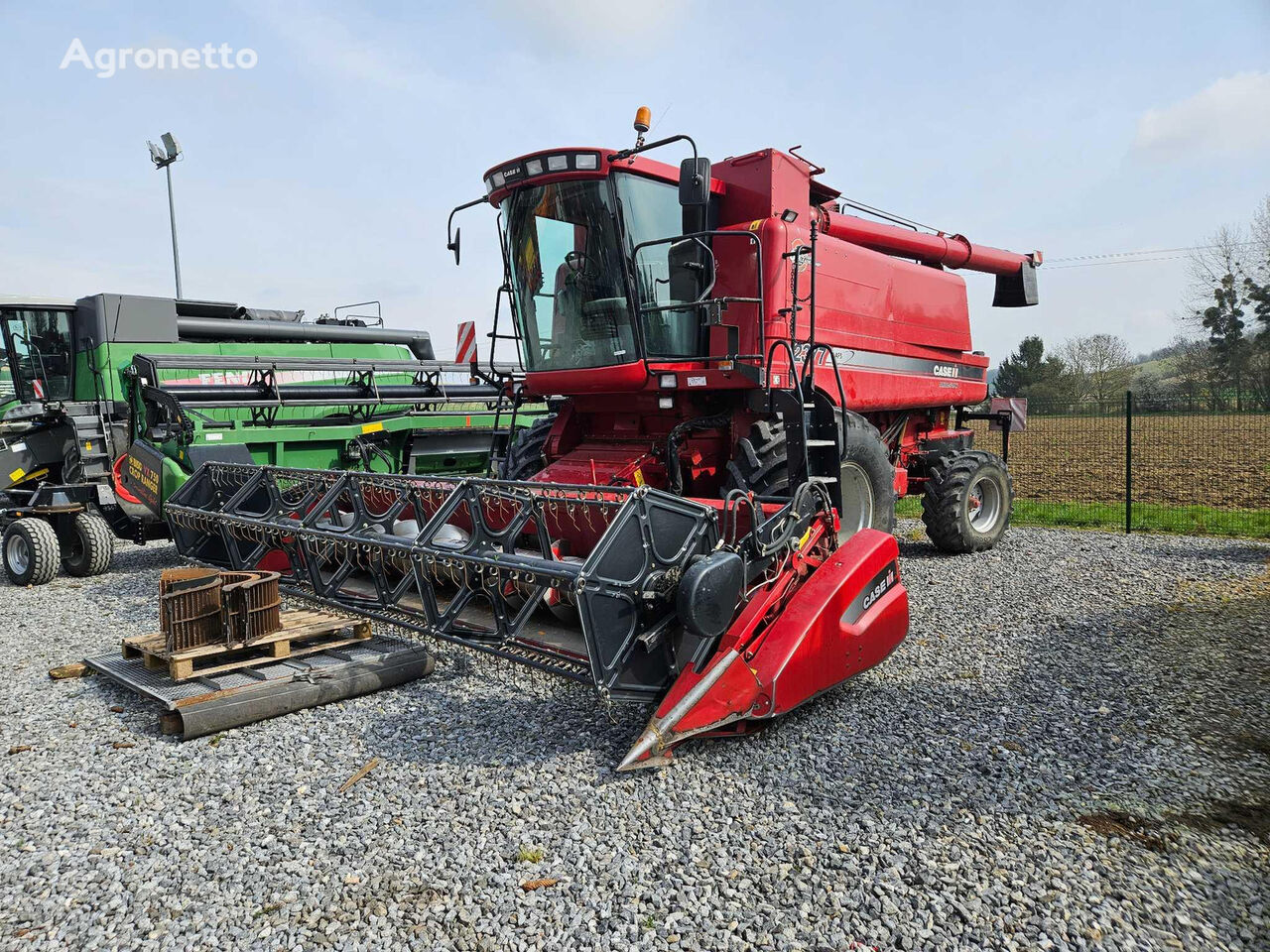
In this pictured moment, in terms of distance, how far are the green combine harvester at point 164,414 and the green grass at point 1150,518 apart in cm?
599

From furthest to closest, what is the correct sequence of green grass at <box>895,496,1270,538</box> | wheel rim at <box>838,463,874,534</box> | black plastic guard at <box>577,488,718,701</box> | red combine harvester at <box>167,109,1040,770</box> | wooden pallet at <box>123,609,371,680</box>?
green grass at <box>895,496,1270,538</box> → wheel rim at <box>838,463,874,534</box> → wooden pallet at <box>123,609,371,680</box> → red combine harvester at <box>167,109,1040,770</box> → black plastic guard at <box>577,488,718,701</box>

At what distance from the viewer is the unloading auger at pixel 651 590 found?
131 inches

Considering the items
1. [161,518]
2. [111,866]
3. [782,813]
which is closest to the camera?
[111,866]


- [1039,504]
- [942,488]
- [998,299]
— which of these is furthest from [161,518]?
[1039,504]

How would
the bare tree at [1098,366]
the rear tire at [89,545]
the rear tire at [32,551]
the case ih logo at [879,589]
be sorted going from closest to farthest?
the case ih logo at [879,589]
the rear tire at [32,551]
the rear tire at [89,545]
the bare tree at [1098,366]

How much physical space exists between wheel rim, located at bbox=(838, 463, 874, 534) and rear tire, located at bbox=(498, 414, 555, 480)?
243 centimetres

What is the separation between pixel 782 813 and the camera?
2.97 metres

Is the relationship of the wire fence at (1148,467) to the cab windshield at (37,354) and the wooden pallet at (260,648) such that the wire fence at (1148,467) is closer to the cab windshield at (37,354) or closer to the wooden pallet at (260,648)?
the wooden pallet at (260,648)

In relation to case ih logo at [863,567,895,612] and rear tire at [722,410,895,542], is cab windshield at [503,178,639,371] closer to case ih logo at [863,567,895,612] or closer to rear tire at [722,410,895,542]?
rear tire at [722,410,895,542]

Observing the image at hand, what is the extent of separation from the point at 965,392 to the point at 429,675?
252 inches

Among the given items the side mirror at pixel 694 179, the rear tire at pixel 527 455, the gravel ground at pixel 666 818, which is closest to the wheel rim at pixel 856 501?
the gravel ground at pixel 666 818

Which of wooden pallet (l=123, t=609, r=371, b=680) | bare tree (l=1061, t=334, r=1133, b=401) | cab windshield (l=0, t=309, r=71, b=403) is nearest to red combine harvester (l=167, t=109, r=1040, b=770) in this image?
wooden pallet (l=123, t=609, r=371, b=680)

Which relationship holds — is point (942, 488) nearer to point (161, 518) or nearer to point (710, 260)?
point (710, 260)

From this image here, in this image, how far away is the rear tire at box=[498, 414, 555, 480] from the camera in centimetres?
664
